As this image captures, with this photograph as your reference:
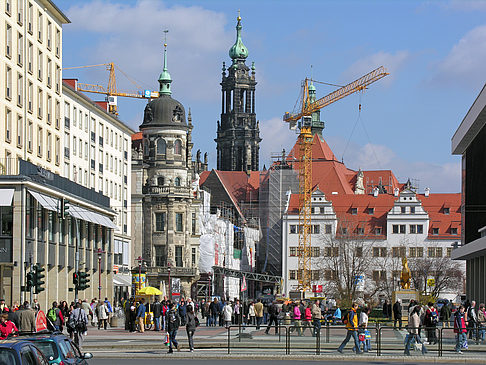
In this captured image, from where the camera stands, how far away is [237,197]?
6978 inches

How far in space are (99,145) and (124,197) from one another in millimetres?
11908

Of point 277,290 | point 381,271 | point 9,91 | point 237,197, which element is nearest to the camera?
point 9,91

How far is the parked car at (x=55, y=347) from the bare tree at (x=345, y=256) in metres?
95.5

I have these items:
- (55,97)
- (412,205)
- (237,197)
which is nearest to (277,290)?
(412,205)

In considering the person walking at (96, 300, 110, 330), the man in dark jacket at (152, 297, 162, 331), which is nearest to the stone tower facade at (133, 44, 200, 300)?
the person walking at (96, 300, 110, 330)

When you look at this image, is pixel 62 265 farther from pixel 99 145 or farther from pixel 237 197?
pixel 237 197

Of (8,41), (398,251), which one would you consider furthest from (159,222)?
(8,41)

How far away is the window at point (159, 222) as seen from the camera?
11838 centimetres

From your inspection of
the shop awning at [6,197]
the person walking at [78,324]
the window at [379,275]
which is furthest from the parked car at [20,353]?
the window at [379,275]

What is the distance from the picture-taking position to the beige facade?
6019 cm

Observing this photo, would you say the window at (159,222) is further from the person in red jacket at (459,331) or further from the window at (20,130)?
the person in red jacket at (459,331)

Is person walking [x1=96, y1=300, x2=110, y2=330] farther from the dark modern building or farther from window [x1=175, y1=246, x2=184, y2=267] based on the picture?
window [x1=175, y1=246, x2=184, y2=267]

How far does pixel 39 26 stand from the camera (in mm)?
67188

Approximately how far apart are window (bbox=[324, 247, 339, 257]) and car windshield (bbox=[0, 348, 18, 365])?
112249 millimetres
